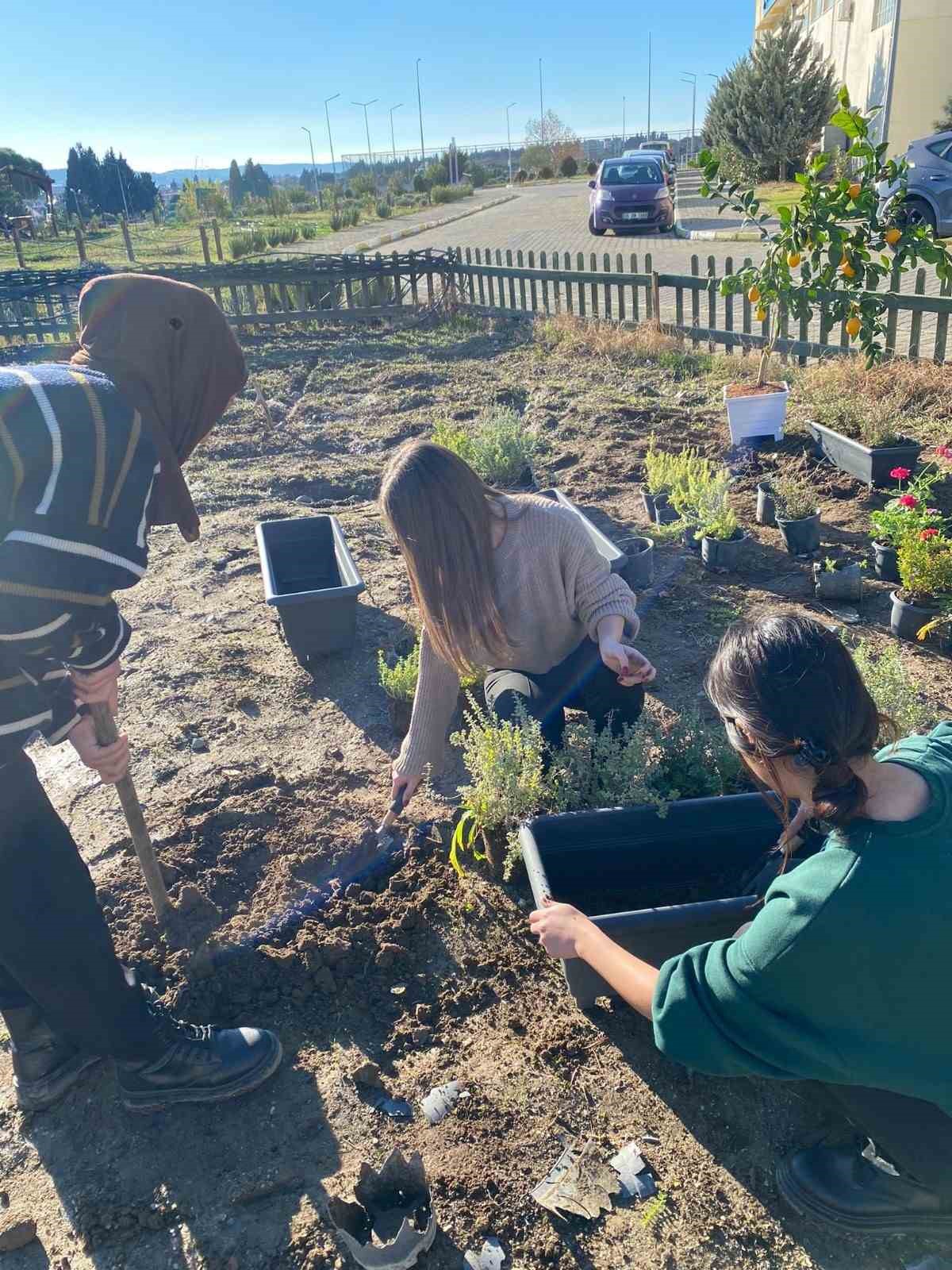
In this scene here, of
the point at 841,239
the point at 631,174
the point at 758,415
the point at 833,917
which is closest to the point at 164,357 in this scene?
the point at 833,917

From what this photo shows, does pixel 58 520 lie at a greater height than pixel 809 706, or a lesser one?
greater

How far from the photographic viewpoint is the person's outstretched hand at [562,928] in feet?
6.08

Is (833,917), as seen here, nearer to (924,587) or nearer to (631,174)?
(924,587)

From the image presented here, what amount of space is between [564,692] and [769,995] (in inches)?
58.7

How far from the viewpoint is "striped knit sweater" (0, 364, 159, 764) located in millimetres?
1585

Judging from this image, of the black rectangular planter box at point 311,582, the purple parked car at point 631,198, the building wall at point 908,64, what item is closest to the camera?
the black rectangular planter box at point 311,582

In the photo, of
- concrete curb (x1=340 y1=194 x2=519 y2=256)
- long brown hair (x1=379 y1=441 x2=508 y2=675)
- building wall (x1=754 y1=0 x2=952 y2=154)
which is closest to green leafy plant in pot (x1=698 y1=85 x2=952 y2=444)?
→ long brown hair (x1=379 y1=441 x2=508 y2=675)

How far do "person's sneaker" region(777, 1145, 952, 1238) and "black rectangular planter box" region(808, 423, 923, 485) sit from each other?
13.7ft

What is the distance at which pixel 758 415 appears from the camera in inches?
232

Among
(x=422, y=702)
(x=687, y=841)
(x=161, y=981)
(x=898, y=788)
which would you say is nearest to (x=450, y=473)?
(x=422, y=702)

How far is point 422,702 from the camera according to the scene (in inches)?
105

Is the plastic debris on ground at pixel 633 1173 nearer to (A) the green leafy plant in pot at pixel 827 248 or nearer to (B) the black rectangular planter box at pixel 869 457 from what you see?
(B) the black rectangular planter box at pixel 869 457

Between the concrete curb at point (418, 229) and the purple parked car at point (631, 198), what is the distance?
4.80 m

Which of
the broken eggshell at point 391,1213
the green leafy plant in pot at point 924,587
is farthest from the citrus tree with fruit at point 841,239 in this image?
the broken eggshell at point 391,1213
